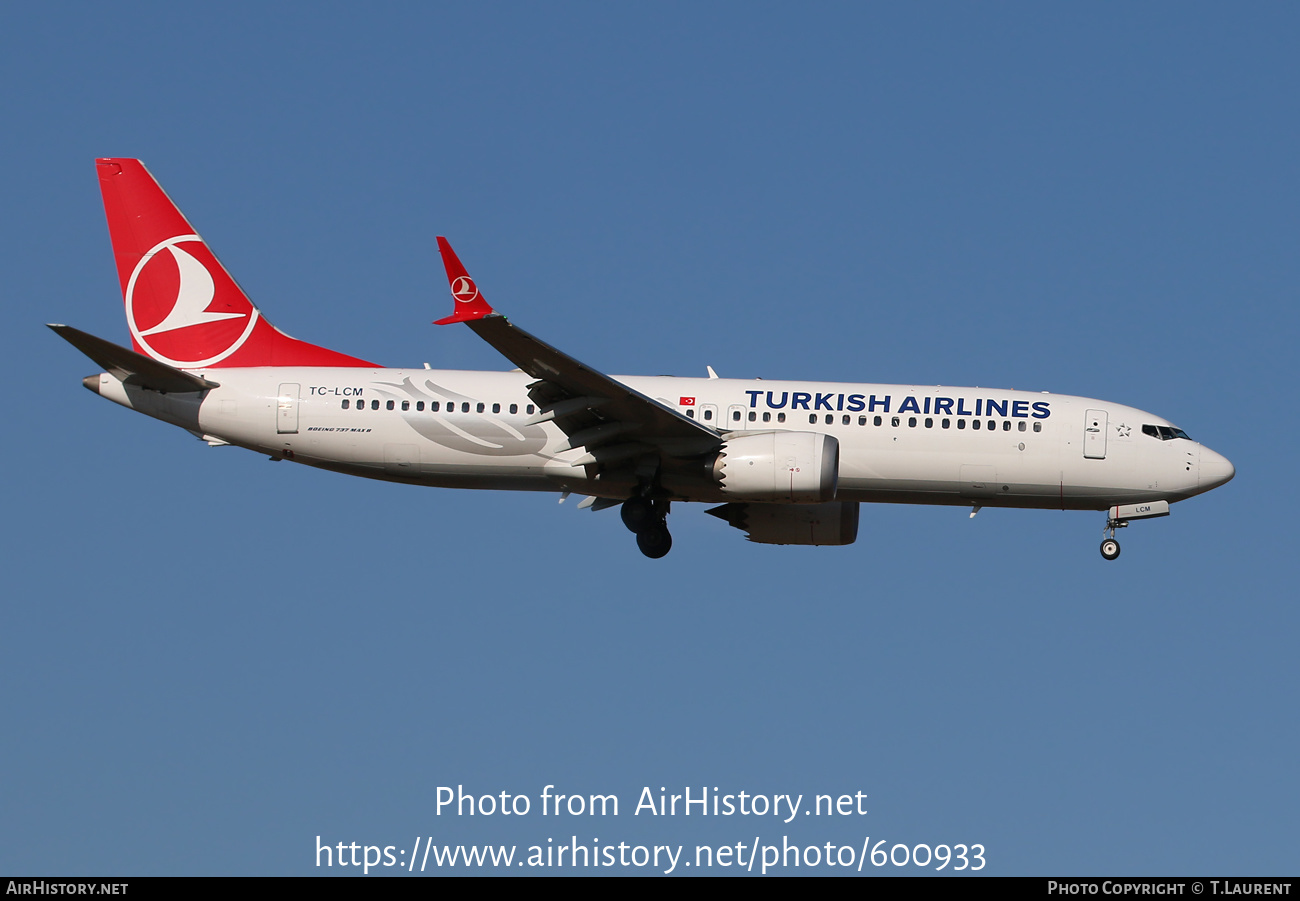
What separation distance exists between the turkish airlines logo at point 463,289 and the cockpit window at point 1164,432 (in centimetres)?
1483

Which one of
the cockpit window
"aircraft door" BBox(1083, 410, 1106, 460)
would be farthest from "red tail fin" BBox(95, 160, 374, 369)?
the cockpit window

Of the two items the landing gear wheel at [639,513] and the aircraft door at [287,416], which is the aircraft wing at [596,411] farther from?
the aircraft door at [287,416]

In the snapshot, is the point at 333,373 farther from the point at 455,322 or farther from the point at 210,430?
the point at 455,322

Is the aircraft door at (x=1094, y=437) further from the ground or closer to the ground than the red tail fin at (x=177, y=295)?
closer to the ground

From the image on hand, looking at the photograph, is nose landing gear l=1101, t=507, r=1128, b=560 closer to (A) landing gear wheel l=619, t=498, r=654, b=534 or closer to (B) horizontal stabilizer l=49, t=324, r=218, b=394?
(A) landing gear wheel l=619, t=498, r=654, b=534

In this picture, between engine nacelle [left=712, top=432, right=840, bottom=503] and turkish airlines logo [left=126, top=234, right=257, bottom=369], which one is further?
turkish airlines logo [left=126, top=234, right=257, bottom=369]

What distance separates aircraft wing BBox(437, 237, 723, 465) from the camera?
96.6 feet

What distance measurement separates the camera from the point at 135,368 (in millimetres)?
32812

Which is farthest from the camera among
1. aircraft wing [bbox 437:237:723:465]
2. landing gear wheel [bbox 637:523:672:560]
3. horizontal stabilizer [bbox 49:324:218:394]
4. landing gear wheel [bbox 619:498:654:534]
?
landing gear wheel [bbox 637:523:672:560]

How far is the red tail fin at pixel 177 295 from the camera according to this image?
114 feet

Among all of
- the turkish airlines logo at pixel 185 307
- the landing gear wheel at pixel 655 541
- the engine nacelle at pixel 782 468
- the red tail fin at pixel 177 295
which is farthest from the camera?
the turkish airlines logo at pixel 185 307

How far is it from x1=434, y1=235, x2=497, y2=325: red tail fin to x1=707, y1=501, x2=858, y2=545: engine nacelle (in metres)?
9.75

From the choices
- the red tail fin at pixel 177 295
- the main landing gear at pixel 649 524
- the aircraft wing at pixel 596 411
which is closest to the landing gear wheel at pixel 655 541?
the main landing gear at pixel 649 524
